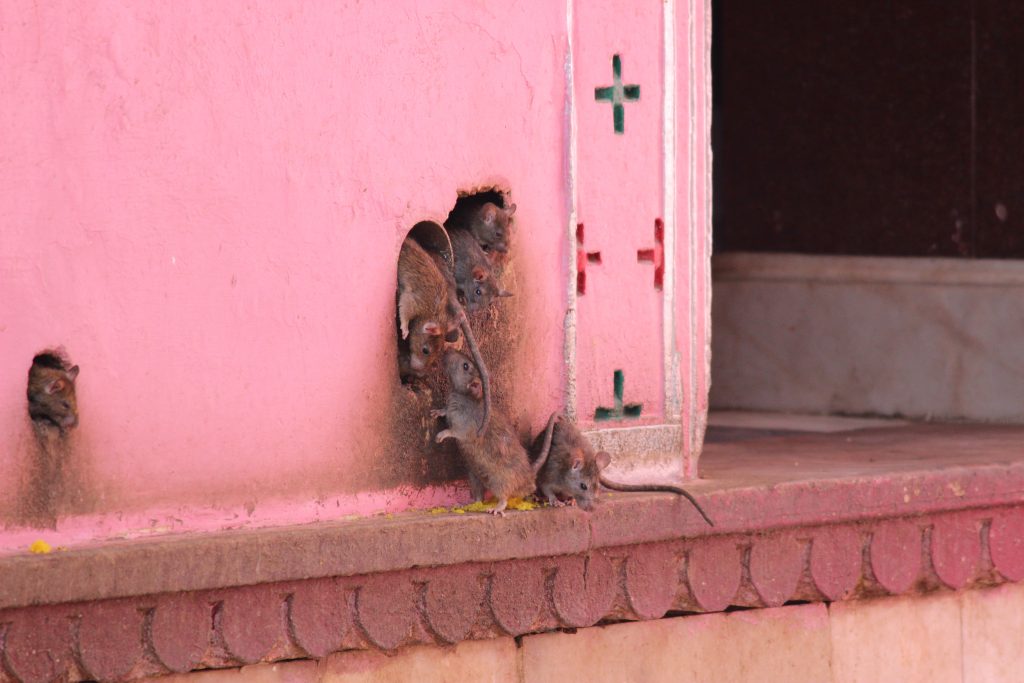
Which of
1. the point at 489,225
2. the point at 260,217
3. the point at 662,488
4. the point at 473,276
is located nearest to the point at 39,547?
the point at 260,217

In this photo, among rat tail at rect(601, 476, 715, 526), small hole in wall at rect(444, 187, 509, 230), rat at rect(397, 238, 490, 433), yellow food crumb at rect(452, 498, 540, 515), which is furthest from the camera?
rat tail at rect(601, 476, 715, 526)

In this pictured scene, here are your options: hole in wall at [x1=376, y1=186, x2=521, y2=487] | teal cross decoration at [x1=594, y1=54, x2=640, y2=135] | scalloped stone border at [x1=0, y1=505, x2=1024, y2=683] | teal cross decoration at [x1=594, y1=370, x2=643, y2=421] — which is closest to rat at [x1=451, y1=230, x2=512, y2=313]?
hole in wall at [x1=376, y1=186, x2=521, y2=487]

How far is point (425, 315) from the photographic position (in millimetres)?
5582

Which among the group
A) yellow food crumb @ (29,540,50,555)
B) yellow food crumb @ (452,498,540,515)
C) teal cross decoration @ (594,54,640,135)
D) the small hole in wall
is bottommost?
yellow food crumb @ (452,498,540,515)

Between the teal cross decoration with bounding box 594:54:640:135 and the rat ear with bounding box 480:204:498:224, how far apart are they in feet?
1.84

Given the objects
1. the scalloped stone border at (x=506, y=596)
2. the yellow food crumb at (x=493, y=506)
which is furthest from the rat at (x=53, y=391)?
the yellow food crumb at (x=493, y=506)

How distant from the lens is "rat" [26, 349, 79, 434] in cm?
487

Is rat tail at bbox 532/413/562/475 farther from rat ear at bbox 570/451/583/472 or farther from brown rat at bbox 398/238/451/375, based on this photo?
brown rat at bbox 398/238/451/375

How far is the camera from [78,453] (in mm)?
4977

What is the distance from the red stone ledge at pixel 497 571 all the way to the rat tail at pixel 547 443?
14 cm

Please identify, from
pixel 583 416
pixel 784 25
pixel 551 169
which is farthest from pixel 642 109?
pixel 784 25

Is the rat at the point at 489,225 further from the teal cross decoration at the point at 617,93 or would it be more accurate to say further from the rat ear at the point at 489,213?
the teal cross decoration at the point at 617,93

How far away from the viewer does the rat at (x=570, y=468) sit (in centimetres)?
570

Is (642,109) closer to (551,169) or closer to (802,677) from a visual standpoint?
(551,169)
